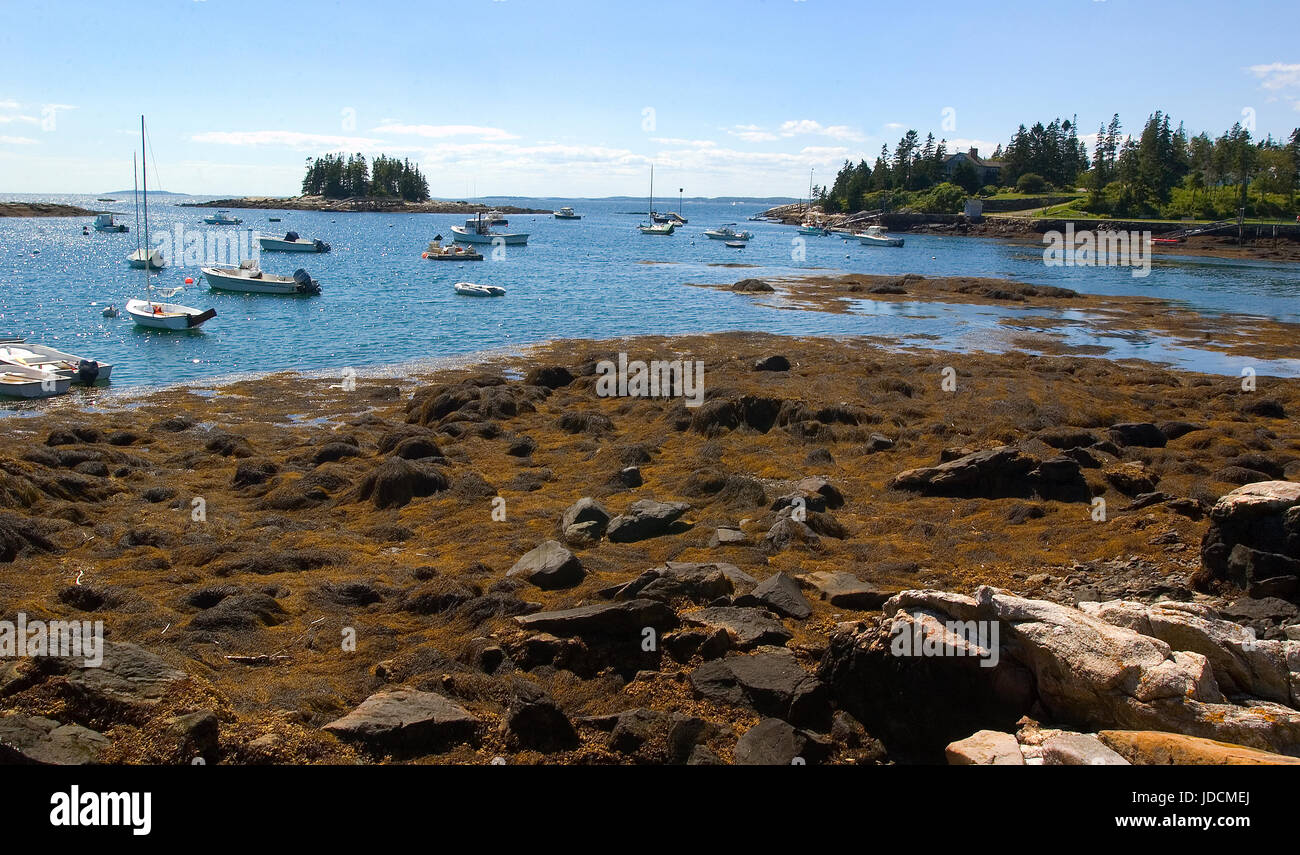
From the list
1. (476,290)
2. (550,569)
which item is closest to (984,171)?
(476,290)

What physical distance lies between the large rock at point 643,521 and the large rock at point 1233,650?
7.78 metres

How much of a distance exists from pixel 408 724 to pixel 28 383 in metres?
26.2

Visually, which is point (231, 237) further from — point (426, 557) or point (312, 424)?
point (426, 557)

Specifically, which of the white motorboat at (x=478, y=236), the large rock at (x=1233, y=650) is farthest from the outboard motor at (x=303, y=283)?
the large rock at (x=1233, y=650)

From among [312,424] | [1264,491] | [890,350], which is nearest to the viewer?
[1264,491]

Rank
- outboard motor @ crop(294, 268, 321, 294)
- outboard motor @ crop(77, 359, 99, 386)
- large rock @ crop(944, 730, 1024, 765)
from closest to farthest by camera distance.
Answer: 1. large rock @ crop(944, 730, 1024, 765)
2. outboard motor @ crop(77, 359, 99, 386)
3. outboard motor @ crop(294, 268, 321, 294)

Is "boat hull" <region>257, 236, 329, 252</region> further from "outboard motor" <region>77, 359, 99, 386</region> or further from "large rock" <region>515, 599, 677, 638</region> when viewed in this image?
"large rock" <region>515, 599, 677, 638</region>

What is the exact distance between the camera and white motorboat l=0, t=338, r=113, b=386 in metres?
29.0

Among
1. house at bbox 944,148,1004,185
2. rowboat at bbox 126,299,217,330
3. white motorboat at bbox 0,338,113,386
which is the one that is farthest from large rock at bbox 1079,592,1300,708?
house at bbox 944,148,1004,185

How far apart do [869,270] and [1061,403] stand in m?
59.5

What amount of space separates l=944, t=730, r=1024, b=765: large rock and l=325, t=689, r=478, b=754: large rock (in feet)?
15.4

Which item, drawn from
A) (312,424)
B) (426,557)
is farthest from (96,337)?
(426,557)

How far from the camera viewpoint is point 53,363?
97.0ft
